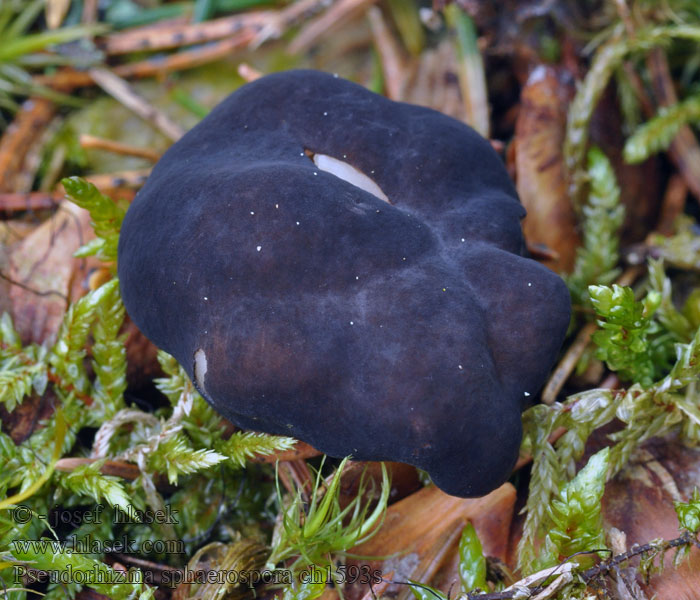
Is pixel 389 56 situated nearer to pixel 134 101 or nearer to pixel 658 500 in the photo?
pixel 134 101

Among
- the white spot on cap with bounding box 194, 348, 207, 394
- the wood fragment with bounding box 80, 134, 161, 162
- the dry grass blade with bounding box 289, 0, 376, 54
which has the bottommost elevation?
the white spot on cap with bounding box 194, 348, 207, 394

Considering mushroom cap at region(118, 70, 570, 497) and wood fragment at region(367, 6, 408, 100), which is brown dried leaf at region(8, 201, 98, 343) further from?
wood fragment at region(367, 6, 408, 100)

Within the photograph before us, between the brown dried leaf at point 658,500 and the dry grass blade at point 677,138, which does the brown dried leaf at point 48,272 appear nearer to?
the brown dried leaf at point 658,500

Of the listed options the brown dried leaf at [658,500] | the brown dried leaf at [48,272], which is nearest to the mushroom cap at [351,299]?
the brown dried leaf at [658,500]

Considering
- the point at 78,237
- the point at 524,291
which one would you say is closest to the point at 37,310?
the point at 78,237

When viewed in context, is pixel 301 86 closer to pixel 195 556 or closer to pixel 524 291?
pixel 524 291

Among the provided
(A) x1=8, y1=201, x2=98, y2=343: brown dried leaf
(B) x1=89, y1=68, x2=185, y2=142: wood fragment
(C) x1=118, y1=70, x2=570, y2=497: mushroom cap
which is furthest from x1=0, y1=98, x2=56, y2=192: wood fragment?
(C) x1=118, y1=70, x2=570, y2=497: mushroom cap

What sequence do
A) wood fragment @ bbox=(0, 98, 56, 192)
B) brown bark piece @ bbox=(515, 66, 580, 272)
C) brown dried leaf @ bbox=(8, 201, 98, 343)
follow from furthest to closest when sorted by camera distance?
1. wood fragment @ bbox=(0, 98, 56, 192)
2. brown bark piece @ bbox=(515, 66, 580, 272)
3. brown dried leaf @ bbox=(8, 201, 98, 343)

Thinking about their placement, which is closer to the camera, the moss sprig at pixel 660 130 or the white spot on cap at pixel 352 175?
the white spot on cap at pixel 352 175
